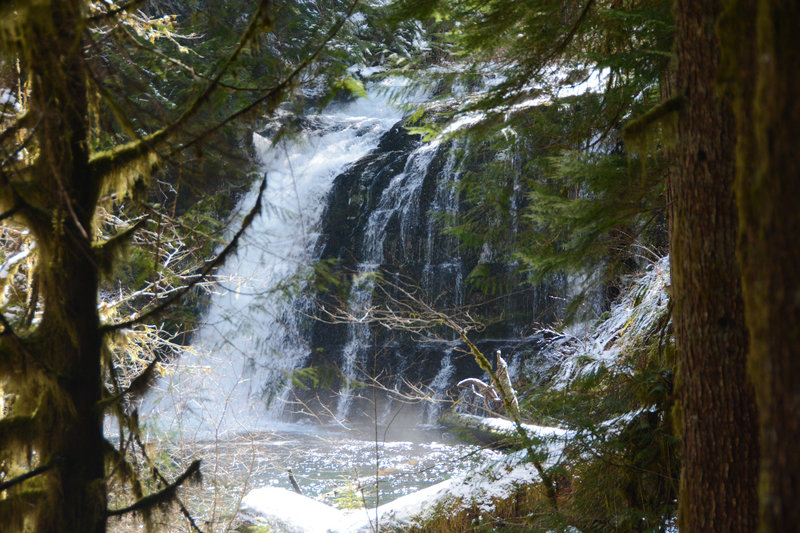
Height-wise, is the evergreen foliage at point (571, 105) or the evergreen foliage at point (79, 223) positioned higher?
the evergreen foliage at point (571, 105)

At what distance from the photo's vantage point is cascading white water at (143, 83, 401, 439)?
3643mm

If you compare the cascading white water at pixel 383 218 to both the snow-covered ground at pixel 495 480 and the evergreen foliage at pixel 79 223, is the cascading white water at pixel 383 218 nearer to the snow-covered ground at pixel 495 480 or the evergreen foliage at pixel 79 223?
the snow-covered ground at pixel 495 480

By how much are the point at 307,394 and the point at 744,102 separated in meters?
14.7

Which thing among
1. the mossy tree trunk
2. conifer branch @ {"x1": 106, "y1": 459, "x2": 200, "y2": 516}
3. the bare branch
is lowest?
conifer branch @ {"x1": 106, "y1": 459, "x2": 200, "y2": 516}

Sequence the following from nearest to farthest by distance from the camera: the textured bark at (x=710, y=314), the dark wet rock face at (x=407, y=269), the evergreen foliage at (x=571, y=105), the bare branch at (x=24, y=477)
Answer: the bare branch at (x=24, y=477)
the textured bark at (x=710, y=314)
the evergreen foliage at (x=571, y=105)
the dark wet rock face at (x=407, y=269)

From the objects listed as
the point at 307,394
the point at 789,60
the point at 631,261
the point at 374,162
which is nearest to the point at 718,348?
the point at 789,60

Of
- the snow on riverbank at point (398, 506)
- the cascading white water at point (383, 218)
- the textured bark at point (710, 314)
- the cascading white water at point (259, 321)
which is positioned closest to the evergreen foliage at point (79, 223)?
the cascading white water at point (259, 321)

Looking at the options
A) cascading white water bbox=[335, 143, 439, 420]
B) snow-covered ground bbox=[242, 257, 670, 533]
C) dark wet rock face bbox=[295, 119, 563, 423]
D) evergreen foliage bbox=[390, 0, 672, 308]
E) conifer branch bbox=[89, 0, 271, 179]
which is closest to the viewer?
conifer branch bbox=[89, 0, 271, 179]

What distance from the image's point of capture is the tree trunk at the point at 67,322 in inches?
85.9

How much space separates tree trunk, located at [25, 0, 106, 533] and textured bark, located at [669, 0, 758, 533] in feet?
8.48

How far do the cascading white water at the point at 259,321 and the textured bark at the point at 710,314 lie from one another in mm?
1814

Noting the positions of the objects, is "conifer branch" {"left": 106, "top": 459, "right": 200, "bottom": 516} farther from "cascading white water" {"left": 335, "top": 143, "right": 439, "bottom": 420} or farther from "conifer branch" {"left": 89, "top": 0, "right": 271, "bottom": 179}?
"cascading white water" {"left": 335, "top": 143, "right": 439, "bottom": 420}

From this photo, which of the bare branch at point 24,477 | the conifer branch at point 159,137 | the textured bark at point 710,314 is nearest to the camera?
the bare branch at point 24,477

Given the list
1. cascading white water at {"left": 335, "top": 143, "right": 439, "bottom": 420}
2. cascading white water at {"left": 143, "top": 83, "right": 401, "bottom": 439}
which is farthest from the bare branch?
cascading white water at {"left": 335, "top": 143, "right": 439, "bottom": 420}
